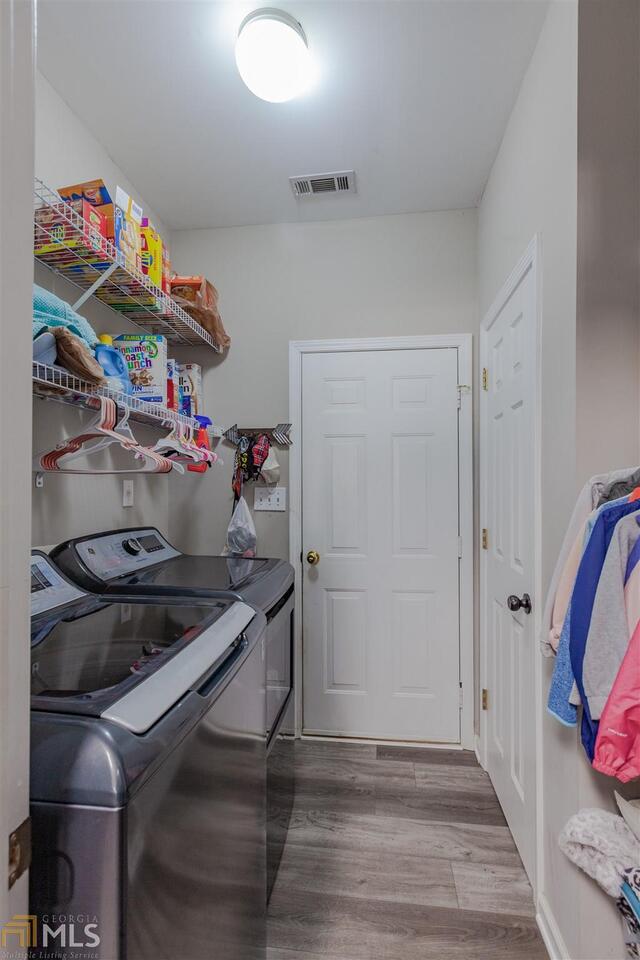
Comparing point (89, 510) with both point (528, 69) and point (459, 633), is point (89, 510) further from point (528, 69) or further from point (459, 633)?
point (528, 69)

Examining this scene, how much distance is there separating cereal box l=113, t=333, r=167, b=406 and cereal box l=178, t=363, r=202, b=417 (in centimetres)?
51

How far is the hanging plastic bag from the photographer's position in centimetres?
246

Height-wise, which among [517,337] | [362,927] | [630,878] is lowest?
[362,927]

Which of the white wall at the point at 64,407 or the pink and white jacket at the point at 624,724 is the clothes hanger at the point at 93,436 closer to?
the white wall at the point at 64,407

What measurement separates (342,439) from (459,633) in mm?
1131

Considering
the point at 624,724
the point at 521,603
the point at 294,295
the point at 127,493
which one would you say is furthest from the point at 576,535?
the point at 294,295

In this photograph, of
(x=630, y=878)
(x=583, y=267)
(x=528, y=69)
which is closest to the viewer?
(x=630, y=878)

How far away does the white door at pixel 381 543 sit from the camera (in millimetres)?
2514

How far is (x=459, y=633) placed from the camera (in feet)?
8.20

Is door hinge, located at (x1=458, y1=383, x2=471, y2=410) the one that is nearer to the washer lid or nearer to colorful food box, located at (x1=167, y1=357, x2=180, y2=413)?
colorful food box, located at (x1=167, y1=357, x2=180, y2=413)

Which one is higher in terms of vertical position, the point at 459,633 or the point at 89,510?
the point at 89,510

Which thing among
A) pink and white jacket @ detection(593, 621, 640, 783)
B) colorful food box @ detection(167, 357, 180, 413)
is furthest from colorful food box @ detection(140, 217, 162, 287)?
pink and white jacket @ detection(593, 621, 640, 783)

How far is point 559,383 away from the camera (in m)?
1.38

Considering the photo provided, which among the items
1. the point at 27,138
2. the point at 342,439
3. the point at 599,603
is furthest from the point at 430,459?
the point at 27,138
